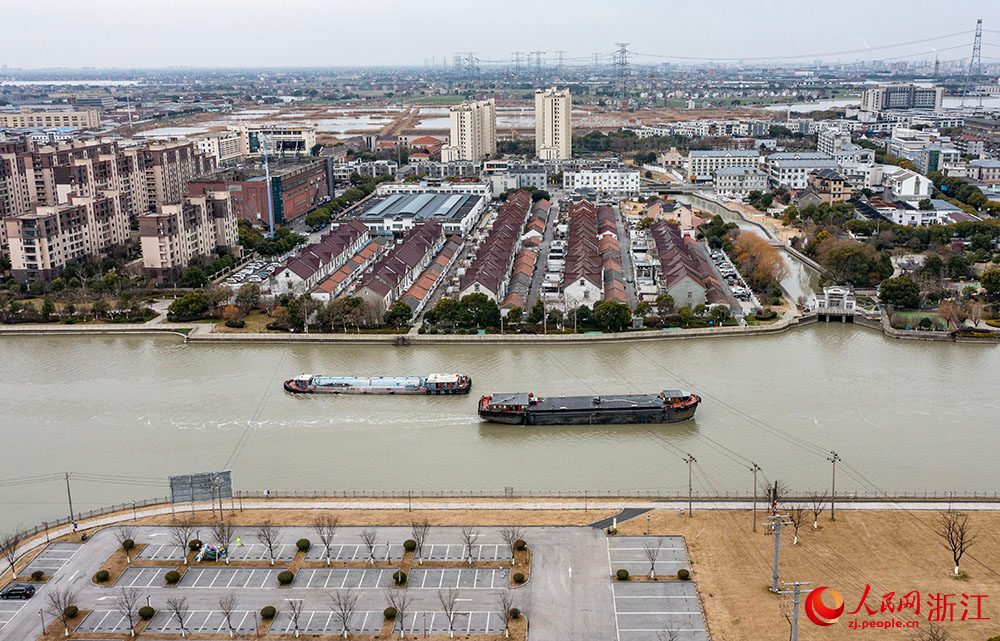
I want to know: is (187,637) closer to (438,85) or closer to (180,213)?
(180,213)

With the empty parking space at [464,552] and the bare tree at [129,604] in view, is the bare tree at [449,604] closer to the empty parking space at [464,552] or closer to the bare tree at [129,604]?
the empty parking space at [464,552]

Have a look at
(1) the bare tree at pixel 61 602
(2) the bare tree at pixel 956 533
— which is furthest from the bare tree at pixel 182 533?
(2) the bare tree at pixel 956 533

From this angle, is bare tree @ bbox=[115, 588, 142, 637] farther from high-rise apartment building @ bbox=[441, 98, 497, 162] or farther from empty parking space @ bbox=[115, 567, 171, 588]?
high-rise apartment building @ bbox=[441, 98, 497, 162]

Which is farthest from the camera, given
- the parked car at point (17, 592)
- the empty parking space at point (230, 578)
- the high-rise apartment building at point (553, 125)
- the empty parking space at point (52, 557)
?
the high-rise apartment building at point (553, 125)

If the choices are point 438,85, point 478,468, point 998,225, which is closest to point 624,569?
point 478,468

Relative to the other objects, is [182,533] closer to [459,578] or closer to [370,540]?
[370,540]

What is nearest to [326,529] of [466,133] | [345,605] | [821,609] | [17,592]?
[345,605]

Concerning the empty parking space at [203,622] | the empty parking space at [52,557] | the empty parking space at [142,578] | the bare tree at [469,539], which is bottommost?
the empty parking space at [203,622]
